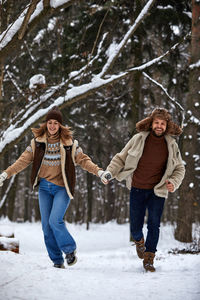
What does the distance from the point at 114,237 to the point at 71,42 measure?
8399 millimetres

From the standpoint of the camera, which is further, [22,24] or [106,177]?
[106,177]

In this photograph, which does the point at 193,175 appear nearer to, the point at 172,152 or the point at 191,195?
the point at 191,195

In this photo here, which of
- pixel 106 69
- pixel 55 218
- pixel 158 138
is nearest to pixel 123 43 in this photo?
pixel 106 69

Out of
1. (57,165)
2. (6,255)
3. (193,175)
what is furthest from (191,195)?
(6,255)

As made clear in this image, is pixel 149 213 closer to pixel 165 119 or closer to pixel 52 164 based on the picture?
pixel 165 119

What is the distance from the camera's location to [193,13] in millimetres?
9125

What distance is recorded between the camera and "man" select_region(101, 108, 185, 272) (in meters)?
4.16

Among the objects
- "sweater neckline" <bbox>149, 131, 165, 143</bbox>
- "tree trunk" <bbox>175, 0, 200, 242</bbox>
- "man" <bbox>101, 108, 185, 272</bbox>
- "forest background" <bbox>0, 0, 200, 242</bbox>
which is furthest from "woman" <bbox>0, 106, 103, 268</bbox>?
"tree trunk" <bbox>175, 0, 200, 242</bbox>

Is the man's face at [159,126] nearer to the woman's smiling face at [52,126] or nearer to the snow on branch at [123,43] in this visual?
the woman's smiling face at [52,126]

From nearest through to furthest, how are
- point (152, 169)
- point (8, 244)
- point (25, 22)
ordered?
point (25, 22), point (152, 169), point (8, 244)

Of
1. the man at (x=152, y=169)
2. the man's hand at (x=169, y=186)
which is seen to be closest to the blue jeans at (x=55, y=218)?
the man at (x=152, y=169)

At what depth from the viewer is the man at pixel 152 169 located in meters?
4.16

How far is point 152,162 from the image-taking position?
4199 millimetres

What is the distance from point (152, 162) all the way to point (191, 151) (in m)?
5.18
